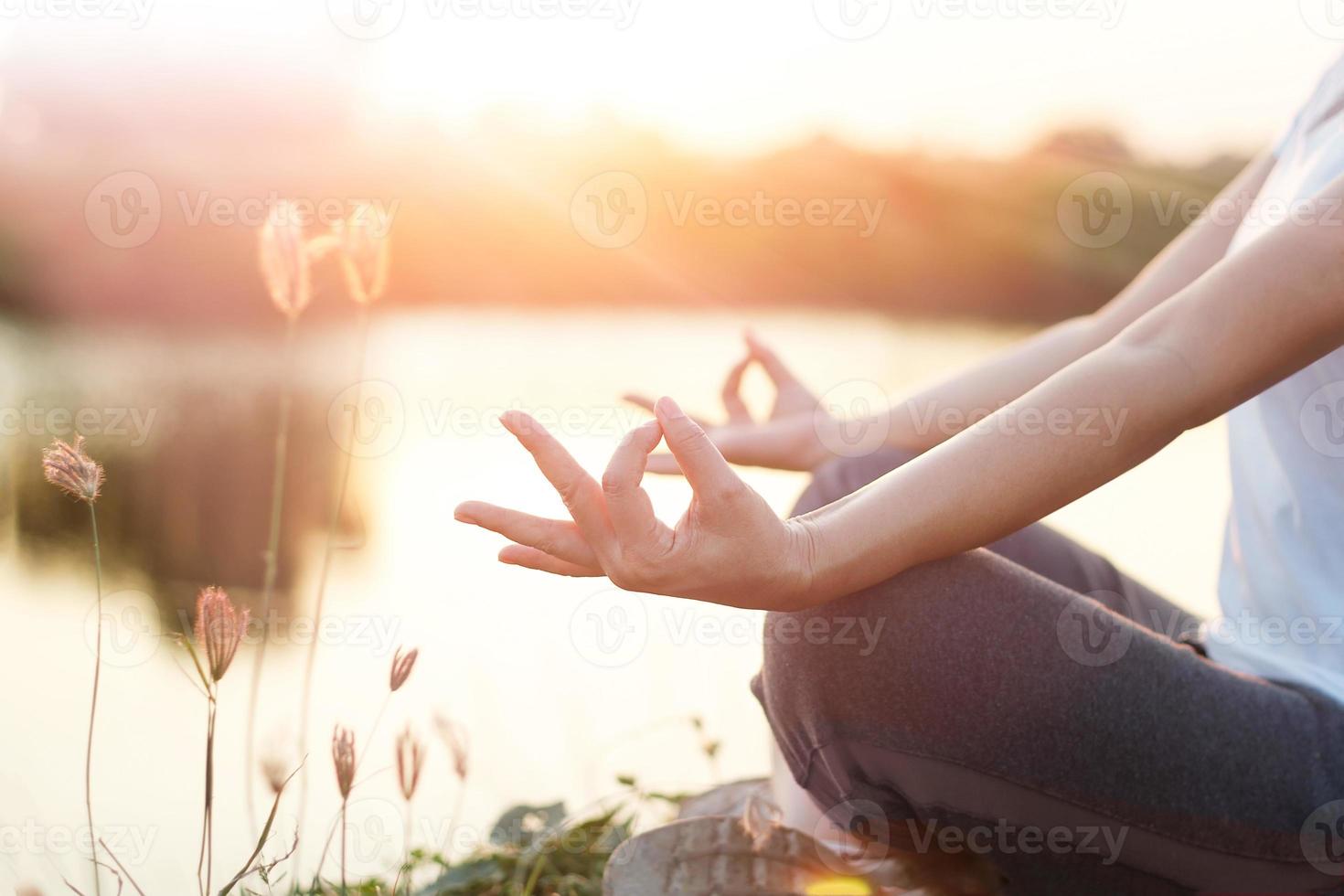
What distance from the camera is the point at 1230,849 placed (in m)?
0.94

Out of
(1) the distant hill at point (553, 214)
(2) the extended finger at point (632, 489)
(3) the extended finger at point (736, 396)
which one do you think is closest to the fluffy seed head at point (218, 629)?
(2) the extended finger at point (632, 489)

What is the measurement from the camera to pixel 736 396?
5.34 feet

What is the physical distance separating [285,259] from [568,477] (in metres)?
0.49

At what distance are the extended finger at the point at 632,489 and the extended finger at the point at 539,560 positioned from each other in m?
0.08

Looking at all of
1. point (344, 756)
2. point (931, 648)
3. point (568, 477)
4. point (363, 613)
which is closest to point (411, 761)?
point (344, 756)

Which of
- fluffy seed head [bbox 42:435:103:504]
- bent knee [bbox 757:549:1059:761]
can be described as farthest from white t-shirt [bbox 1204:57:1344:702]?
fluffy seed head [bbox 42:435:103:504]

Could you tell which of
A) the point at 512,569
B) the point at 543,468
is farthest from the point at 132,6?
the point at 543,468

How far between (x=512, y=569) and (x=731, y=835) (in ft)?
4.90

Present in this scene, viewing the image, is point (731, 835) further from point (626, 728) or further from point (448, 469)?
point (448, 469)

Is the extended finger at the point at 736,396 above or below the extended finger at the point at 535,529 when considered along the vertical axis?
above

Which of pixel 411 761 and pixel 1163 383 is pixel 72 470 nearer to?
pixel 411 761

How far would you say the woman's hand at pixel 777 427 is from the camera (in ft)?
4.99

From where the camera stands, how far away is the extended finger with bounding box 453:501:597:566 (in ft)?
2.71

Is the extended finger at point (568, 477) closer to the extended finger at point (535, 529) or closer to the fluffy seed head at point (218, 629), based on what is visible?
the extended finger at point (535, 529)
